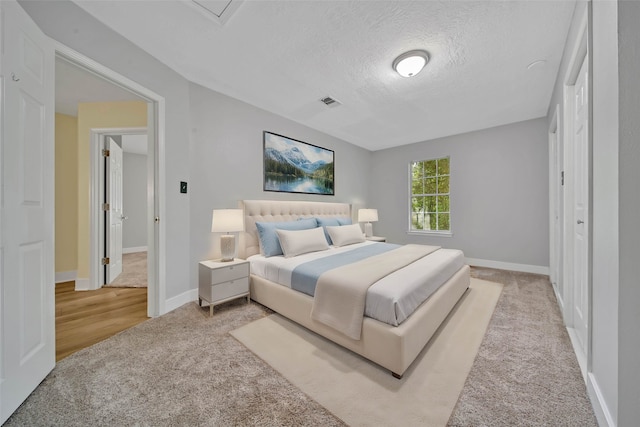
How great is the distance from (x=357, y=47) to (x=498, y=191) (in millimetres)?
3718

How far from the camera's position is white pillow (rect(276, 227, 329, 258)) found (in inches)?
111

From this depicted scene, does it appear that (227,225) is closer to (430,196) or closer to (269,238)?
(269,238)

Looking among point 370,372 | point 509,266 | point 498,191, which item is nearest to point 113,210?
point 370,372

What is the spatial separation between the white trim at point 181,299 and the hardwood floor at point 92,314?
8.8 inches

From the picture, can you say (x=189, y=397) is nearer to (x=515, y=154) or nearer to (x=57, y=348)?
(x=57, y=348)

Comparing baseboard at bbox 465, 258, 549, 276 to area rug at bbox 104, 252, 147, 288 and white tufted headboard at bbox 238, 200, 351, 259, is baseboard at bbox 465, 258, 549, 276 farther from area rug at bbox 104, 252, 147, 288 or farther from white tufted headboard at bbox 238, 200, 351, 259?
area rug at bbox 104, 252, 147, 288

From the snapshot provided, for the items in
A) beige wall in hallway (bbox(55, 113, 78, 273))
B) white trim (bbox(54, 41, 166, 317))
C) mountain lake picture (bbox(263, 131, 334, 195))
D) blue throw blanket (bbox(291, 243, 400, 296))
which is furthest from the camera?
mountain lake picture (bbox(263, 131, 334, 195))

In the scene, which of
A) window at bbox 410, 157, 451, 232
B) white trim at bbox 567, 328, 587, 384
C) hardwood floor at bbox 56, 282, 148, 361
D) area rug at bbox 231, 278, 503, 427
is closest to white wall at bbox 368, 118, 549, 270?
window at bbox 410, 157, 451, 232

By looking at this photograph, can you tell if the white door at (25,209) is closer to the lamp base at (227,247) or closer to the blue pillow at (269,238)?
the lamp base at (227,247)

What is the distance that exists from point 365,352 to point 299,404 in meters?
0.55

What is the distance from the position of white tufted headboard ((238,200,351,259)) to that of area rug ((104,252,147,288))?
1.71 meters

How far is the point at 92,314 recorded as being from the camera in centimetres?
240

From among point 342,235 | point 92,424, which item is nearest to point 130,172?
point 342,235

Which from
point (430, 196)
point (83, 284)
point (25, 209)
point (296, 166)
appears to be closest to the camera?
point (25, 209)
